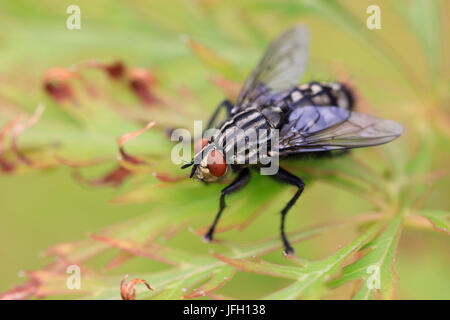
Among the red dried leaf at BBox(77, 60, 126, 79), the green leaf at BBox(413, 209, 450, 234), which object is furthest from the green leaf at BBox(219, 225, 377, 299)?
the red dried leaf at BBox(77, 60, 126, 79)

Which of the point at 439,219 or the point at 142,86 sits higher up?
the point at 142,86

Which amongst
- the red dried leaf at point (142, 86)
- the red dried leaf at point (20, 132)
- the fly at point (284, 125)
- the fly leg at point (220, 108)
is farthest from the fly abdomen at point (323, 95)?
the red dried leaf at point (20, 132)

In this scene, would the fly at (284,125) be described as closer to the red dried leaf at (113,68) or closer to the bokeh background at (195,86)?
the bokeh background at (195,86)

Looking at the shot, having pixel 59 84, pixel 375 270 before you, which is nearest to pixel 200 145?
pixel 59 84

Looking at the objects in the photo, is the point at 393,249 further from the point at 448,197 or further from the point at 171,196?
the point at 448,197

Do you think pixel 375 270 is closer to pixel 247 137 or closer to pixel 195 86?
pixel 247 137

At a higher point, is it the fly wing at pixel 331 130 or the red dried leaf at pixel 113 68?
the red dried leaf at pixel 113 68
